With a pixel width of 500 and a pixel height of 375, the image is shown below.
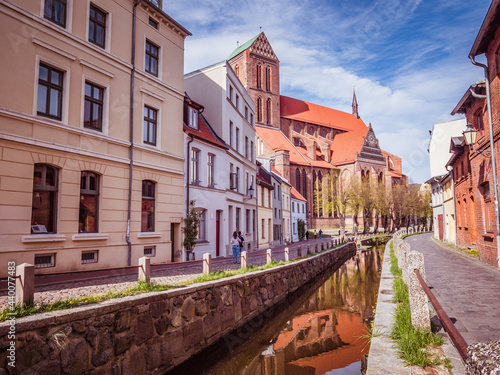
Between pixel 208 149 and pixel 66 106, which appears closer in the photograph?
pixel 66 106

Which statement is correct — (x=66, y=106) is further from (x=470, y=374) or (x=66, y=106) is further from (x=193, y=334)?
(x=470, y=374)

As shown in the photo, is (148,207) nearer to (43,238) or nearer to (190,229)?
(190,229)

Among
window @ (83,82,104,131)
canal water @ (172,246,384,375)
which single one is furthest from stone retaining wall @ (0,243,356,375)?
window @ (83,82,104,131)

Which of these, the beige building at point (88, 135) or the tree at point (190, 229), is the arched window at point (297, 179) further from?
the beige building at point (88, 135)

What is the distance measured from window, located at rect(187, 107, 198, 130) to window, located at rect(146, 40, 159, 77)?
308 centimetres

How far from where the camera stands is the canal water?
7.34 meters

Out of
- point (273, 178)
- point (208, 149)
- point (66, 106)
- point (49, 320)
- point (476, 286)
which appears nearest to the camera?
point (49, 320)

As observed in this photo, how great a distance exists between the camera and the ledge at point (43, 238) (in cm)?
973

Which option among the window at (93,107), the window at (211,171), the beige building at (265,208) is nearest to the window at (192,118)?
the window at (211,171)

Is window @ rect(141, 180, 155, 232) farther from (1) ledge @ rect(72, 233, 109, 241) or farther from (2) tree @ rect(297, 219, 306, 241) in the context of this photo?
(2) tree @ rect(297, 219, 306, 241)

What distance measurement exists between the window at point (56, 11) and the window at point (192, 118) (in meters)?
7.36

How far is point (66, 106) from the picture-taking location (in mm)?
11039

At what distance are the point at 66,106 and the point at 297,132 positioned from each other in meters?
62.8

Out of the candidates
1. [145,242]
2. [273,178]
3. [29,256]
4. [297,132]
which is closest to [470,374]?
[29,256]
